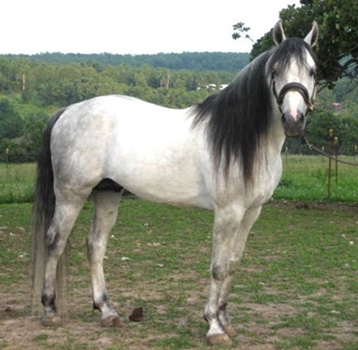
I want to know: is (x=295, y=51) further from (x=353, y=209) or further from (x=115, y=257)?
(x=353, y=209)

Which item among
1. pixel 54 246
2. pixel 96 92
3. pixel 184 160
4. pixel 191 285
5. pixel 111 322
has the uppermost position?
pixel 184 160

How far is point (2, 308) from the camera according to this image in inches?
241

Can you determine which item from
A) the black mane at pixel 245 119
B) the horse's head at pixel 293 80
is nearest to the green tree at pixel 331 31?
the black mane at pixel 245 119

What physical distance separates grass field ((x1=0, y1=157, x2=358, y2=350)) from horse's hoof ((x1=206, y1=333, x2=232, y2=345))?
0.06 metres

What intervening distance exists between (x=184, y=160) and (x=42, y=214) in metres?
1.49

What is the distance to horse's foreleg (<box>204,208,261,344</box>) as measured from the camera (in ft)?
16.4

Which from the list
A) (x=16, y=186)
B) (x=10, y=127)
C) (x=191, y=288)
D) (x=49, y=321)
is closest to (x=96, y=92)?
(x=10, y=127)

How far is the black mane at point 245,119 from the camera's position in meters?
4.85

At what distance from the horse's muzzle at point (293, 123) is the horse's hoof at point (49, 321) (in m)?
2.63

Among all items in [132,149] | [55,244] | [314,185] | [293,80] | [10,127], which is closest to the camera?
[293,80]

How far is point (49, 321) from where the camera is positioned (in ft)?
18.2

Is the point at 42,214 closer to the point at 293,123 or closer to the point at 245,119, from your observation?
the point at 245,119

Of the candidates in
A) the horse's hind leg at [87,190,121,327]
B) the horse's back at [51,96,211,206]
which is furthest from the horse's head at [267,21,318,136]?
the horse's hind leg at [87,190,121,327]

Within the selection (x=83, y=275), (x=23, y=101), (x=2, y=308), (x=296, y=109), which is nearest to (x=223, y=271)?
(x=296, y=109)
